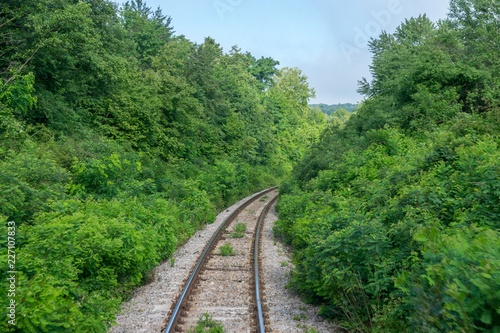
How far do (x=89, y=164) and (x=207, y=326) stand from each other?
23.8 ft

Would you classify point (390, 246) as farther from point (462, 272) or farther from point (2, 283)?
point (2, 283)

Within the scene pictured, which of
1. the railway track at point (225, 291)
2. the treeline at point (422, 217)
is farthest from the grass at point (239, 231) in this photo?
the treeline at point (422, 217)

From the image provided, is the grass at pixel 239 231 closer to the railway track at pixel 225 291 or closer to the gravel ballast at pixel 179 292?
the railway track at pixel 225 291

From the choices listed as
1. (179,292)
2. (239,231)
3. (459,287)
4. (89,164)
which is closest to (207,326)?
(179,292)

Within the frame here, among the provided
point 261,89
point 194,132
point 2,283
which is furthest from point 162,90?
point 261,89

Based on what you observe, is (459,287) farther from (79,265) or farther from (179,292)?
(79,265)

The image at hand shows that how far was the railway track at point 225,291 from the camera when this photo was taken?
6043 mm

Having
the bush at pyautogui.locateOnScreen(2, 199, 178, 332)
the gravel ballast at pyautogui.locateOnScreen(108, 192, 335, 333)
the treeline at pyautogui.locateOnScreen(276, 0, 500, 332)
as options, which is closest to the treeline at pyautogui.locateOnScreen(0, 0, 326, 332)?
the bush at pyautogui.locateOnScreen(2, 199, 178, 332)

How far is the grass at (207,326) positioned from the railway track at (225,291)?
0.14 meters

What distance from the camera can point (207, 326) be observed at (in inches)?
230

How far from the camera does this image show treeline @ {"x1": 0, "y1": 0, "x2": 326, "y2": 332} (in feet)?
18.1

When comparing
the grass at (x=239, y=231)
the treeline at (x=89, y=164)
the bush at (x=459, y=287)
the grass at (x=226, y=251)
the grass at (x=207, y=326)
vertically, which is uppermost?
the treeline at (x=89, y=164)

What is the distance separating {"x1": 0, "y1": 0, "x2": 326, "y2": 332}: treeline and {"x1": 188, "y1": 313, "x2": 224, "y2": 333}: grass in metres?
1.56

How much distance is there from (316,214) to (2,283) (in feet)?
26.8
